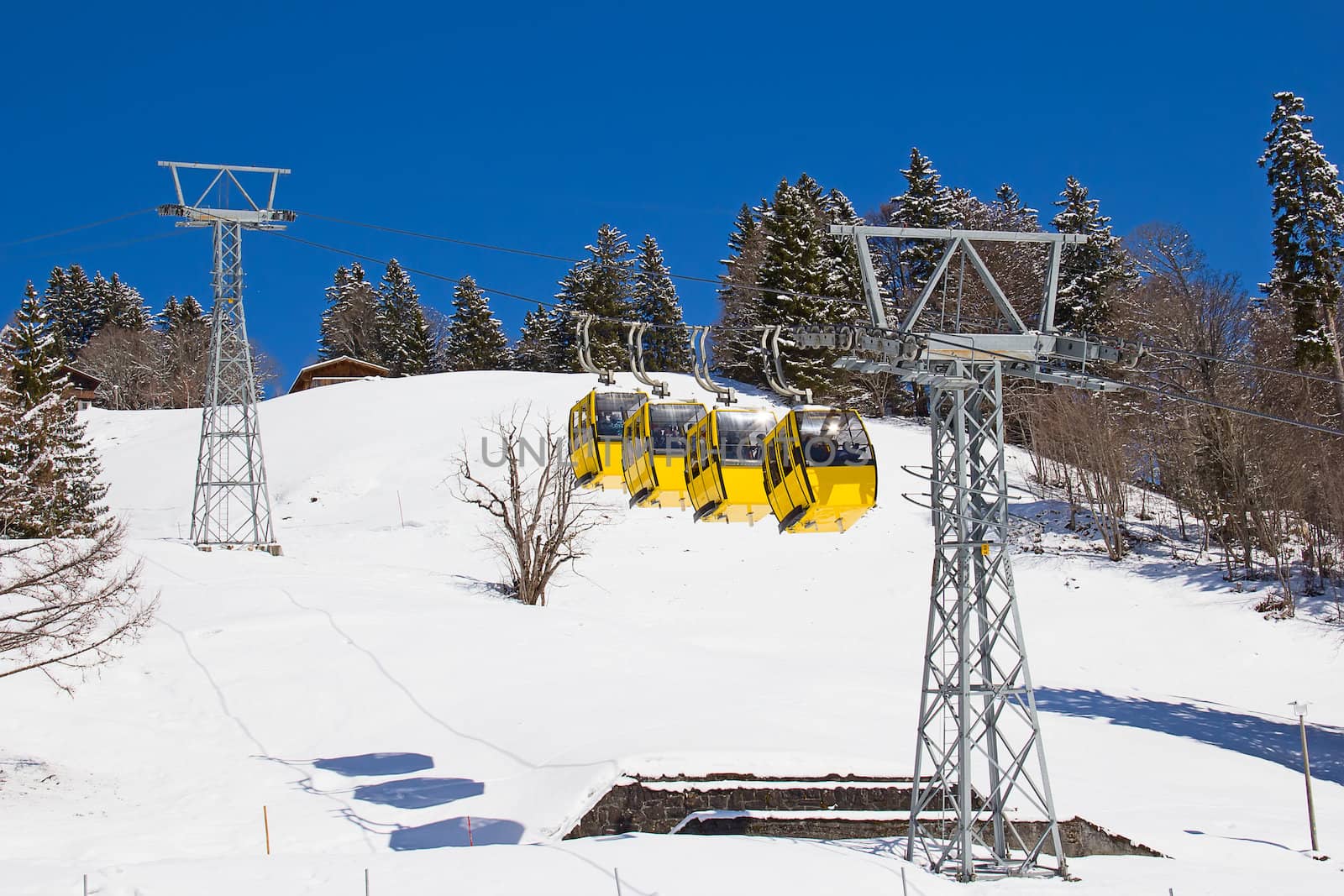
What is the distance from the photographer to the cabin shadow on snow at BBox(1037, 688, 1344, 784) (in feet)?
89.6

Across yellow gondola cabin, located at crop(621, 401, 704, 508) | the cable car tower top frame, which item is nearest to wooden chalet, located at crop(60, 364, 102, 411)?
yellow gondola cabin, located at crop(621, 401, 704, 508)

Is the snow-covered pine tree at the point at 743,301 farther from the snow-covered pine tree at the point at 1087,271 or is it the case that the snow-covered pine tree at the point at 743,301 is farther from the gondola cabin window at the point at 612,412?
the gondola cabin window at the point at 612,412

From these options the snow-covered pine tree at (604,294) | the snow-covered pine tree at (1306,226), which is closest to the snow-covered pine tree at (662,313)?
the snow-covered pine tree at (604,294)

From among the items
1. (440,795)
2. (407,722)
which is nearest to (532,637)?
(407,722)

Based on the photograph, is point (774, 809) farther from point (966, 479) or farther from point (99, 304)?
point (99, 304)

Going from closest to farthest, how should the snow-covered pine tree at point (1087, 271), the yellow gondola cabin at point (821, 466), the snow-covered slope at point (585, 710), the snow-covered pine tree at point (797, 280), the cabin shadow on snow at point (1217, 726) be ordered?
1. the snow-covered slope at point (585, 710)
2. the yellow gondola cabin at point (821, 466)
3. the cabin shadow on snow at point (1217, 726)
4. the snow-covered pine tree at point (797, 280)
5. the snow-covered pine tree at point (1087, 271)

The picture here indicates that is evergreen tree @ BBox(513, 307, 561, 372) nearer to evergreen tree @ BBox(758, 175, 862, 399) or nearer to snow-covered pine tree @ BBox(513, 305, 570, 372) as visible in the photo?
snow-covered pine tree @ BBox(513, 305, 570, 372)

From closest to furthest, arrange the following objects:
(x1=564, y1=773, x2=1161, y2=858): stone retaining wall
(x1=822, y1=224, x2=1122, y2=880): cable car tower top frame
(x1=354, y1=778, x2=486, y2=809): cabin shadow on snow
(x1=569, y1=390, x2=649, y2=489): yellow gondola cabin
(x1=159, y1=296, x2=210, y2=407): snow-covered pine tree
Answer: (x1=822, y1=224, x2=1122, y2=880): cable car tower top frame
(x1=564, y1=773, x2=1161, y2=858): stone retaining wall
(x1=569, y1=390, x2=649, y2=489): yellow gondola cabin
(x1=354, y1=778, x2=486, y2=809): cabin shadow on snow
(x1=159, y1=296, x2=210, y2=407): snow-covered pine tree

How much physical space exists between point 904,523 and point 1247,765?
21355 millimetres

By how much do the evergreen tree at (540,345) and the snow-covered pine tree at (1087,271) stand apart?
135 ft

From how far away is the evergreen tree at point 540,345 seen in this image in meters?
93.1

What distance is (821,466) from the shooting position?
18.5m

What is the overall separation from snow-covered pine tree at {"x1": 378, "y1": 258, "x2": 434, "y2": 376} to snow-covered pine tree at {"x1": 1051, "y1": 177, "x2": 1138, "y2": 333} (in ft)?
175

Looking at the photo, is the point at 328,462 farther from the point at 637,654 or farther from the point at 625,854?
the point at 625,854
